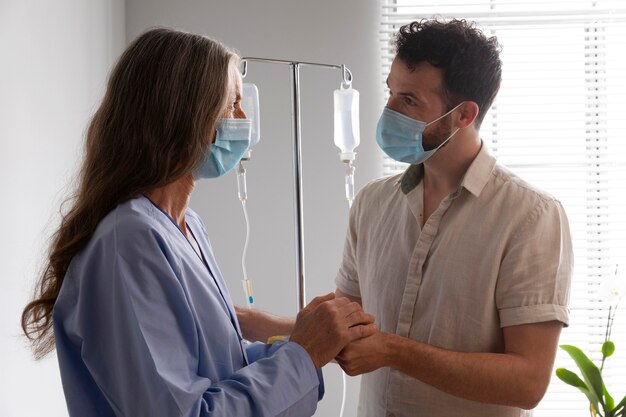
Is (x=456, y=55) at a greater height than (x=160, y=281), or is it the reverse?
(x=456, y=55)

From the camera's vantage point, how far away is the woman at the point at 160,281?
1.25 metres

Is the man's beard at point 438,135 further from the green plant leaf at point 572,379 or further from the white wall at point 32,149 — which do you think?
the green plant leaf at point 572,379

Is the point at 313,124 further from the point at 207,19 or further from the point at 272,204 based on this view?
the point at 207,19

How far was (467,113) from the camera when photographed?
6.05ft

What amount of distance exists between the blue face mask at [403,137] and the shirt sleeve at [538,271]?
312mm

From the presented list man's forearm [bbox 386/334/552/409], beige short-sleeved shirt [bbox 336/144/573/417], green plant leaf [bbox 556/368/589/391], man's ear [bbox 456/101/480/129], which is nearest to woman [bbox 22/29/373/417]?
man's forearm [bbox 386/334/552/409]

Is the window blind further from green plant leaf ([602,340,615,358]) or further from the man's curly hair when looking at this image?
the man's curly hair

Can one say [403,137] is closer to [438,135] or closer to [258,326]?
[438,135]

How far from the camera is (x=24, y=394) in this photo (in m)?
2.02

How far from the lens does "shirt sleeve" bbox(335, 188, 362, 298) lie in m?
2.03

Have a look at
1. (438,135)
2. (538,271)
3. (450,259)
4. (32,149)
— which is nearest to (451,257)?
(450,259)

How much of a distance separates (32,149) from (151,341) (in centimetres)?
104

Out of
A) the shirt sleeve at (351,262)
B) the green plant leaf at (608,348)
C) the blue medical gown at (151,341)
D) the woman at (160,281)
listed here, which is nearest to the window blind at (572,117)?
the green plant leaf at (608,348)

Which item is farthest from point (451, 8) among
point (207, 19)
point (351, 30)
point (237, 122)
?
point (237, 122)
